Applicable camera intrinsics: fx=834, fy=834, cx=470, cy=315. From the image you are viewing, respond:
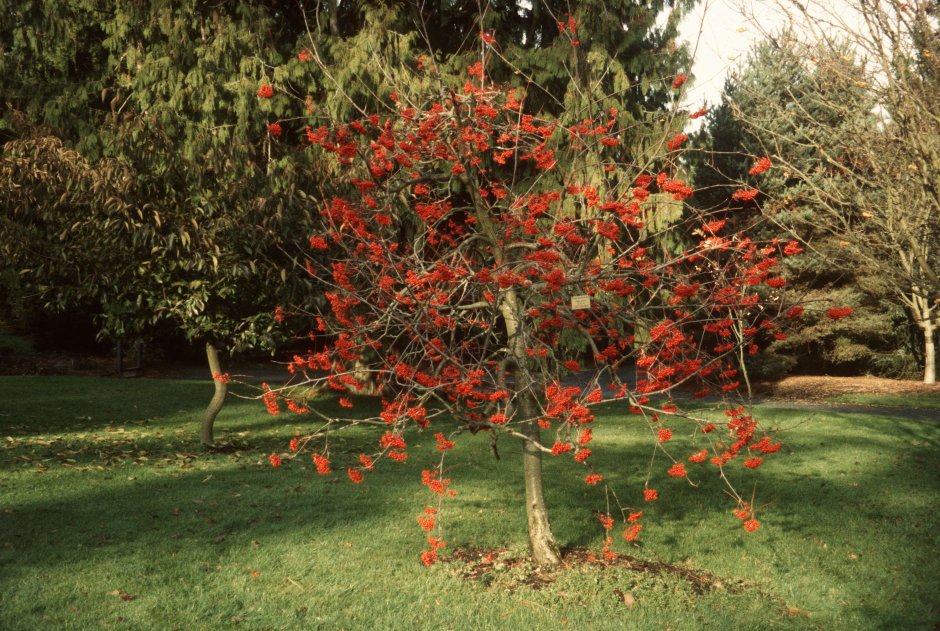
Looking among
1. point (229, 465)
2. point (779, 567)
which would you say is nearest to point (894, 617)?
point (779, 567)

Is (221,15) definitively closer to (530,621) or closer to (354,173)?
(354,173)

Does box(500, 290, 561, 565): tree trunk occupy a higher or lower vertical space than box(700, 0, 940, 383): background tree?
lower

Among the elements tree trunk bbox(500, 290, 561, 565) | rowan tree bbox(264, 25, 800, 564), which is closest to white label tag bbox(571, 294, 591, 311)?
rowan tree bbox(264, 25, 800, 564)

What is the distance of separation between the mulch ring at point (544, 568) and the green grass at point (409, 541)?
2.2 inches

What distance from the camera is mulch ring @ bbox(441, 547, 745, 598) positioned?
19.2ft

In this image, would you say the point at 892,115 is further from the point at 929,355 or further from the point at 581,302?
the point at 929,355

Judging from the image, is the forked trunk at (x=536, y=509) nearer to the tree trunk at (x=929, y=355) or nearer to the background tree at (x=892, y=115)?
the background tree at (x=892, y=115)

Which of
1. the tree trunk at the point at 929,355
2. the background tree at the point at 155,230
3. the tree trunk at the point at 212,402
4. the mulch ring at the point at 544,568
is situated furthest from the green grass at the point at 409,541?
the tree trunk at the point at 929,355

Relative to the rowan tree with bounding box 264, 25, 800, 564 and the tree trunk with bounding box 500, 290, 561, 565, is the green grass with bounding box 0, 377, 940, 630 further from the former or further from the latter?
the rowan tree with bounding box 264, 25, 800, 564

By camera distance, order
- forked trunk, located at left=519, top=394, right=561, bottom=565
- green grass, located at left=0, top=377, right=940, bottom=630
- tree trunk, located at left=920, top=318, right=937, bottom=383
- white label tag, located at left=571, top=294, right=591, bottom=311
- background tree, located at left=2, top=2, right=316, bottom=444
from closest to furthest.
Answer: white label tag, located at left=571, top=294, right=591, bottom=311 < green grass, located at left=0, top=377, right=940, bottom=630 < forked trunk, located at left=519, top=394, right=561, bottom=565 < background tree, located at left=2, top=2, right=316, bottom=444 < tree trunk, located at left=920, top=318, right=937, bottom=383

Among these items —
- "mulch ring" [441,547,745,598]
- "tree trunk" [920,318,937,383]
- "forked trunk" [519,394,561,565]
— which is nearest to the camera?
"mulch ring" [441,547,745,598]

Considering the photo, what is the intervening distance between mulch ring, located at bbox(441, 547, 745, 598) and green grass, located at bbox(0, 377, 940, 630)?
57 millimetres

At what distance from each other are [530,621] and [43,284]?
830cm

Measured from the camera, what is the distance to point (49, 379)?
63.8 ft
